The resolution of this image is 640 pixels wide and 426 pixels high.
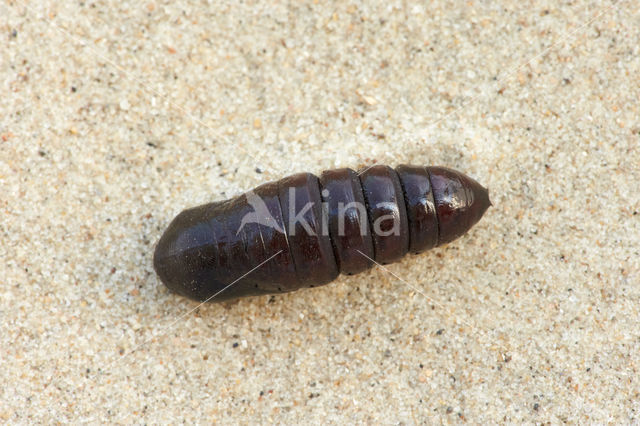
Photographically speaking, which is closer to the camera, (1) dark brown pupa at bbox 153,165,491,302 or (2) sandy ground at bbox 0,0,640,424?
(1) dark brown pupa at bbox 153,165,491,302

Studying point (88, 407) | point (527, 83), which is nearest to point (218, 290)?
point (88, 407)

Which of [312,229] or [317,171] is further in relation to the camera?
[317,171]

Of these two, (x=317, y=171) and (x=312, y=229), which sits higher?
(x=317, y=171)

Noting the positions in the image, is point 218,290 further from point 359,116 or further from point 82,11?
point 82,11
